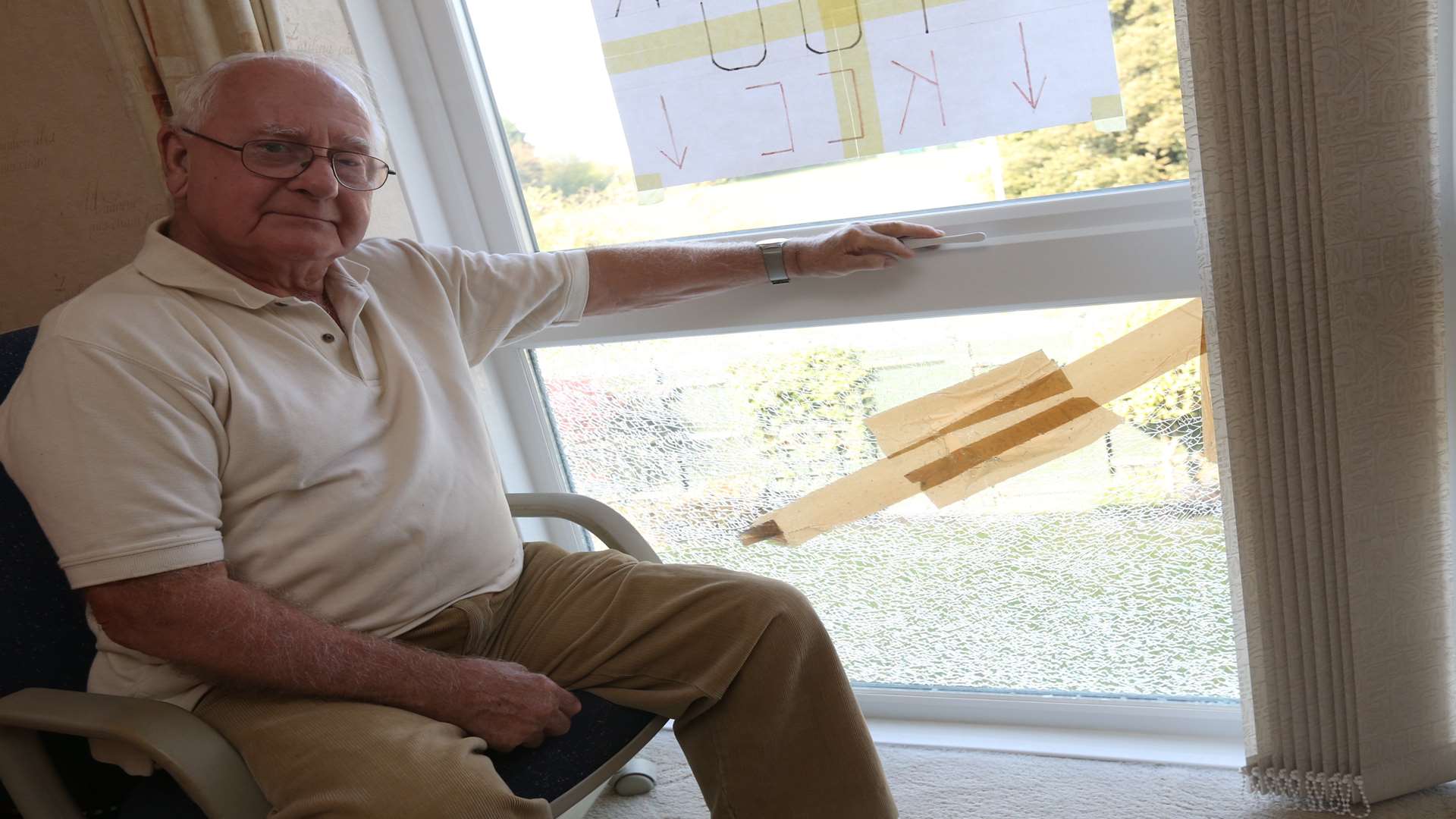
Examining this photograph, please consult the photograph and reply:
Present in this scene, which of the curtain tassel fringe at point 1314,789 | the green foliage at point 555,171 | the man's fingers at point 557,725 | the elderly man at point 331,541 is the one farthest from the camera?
the green foliage at point 555,171

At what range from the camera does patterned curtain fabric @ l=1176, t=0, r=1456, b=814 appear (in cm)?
123

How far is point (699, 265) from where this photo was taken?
1.70 m

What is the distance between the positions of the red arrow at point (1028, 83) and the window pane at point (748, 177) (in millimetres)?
14

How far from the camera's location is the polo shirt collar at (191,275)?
4.41 ft

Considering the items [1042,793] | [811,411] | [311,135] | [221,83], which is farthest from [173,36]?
[1042,793]

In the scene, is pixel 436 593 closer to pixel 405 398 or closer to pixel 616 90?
pixel 405 398

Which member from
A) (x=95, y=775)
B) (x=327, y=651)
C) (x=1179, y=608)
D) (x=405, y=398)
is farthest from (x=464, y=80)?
(x=1179, y=608)

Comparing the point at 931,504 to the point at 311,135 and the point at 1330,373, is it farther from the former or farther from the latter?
the point at 311,135

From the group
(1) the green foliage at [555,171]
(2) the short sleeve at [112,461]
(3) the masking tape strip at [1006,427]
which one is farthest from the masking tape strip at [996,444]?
(2) the short sleeve at [112,461]

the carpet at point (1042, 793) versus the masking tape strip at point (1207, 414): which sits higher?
the masking tape strip at point (1207, 414)

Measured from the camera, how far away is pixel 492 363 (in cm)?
212

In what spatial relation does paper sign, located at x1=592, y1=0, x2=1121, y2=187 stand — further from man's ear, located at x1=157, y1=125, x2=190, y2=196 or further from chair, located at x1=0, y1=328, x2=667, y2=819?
chair, located at x1=0, y1=328, x2=667, y2=819

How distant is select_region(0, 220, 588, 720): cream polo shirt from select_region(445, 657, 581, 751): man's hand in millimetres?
164

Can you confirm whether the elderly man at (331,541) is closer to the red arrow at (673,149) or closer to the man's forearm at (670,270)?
the man's forearm at (670,270)
